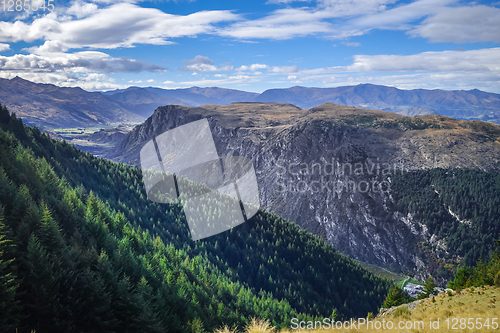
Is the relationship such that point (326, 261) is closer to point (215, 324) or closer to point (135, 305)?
point (215, 324)

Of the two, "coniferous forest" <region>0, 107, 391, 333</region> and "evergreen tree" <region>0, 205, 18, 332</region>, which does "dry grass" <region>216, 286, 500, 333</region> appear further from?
"evergreen tree" <region>0, 205, 18, 332</region>

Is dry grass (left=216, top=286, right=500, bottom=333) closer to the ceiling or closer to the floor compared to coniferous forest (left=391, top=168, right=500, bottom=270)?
closer to the ceiling

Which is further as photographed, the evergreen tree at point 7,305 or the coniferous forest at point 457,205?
the coniferous forest at point 457,205

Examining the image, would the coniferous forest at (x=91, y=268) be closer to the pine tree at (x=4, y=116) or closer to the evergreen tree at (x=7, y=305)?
the evergreen tree at (x=7, y=305)

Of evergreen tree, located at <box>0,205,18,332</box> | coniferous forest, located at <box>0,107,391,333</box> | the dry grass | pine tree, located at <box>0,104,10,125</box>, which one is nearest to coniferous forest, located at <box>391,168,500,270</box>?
coniferous forest, located at <box>0,107,391,333</box>

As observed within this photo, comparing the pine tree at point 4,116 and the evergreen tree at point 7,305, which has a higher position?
the pine tree at point 4,116

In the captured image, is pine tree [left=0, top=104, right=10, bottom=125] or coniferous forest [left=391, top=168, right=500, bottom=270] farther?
coniferous forest [left=391, top=168, right=500, bottom=270]

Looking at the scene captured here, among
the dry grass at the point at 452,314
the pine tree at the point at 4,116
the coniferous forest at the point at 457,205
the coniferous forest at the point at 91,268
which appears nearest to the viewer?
the coniferous forest at the point at 91,268

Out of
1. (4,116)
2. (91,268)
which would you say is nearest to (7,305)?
(91,268)

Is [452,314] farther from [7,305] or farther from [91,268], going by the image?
[7,305]

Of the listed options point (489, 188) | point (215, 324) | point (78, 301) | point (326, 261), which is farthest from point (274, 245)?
point (489, 188)

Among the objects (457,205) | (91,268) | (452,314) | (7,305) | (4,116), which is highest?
(4,116)

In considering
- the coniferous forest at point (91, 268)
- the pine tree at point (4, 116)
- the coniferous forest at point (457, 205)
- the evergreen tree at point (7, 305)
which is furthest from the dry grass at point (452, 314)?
the coniferous forest at point (457, 205)
